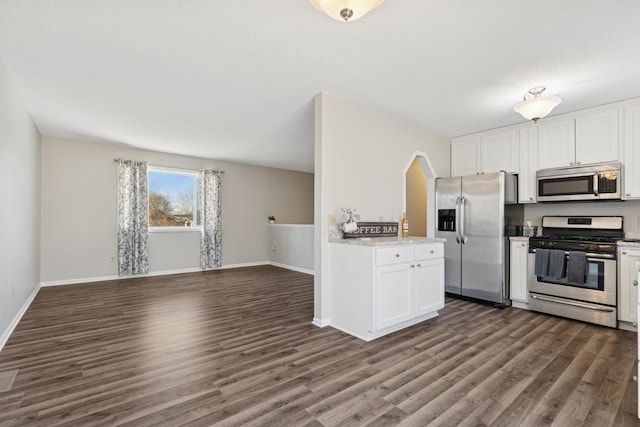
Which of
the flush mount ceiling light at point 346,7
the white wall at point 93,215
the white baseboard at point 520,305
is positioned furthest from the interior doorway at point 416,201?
the flush mount ceiling light at point 346,7

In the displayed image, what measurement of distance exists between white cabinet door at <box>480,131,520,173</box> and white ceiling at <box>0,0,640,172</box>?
0.33 metres

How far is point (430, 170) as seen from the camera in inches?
184

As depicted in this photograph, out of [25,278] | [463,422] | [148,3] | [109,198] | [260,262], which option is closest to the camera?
[463,422]

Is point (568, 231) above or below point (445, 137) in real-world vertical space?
below

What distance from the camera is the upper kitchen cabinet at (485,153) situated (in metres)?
4.28

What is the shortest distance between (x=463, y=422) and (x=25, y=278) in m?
4.96

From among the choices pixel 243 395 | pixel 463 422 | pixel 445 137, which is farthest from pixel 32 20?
pixel 445 137

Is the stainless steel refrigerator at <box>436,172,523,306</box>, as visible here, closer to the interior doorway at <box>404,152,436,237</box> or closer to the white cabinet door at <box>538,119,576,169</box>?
the white cabinet door at <box>538,119,576,169</box>

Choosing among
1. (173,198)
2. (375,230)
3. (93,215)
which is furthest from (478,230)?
(93,215)

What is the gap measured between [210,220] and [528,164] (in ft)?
19.2

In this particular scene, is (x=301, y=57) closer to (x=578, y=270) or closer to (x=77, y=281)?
(x=578, y=270)

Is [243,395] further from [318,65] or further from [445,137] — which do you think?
[445,137]

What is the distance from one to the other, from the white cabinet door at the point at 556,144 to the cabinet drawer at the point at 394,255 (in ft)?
7.90

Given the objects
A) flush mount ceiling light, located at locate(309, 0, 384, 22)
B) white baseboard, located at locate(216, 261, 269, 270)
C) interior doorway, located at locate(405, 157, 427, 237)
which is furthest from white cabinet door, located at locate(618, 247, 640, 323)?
white baseboard, located at locate(216, 261, 269, 270)
